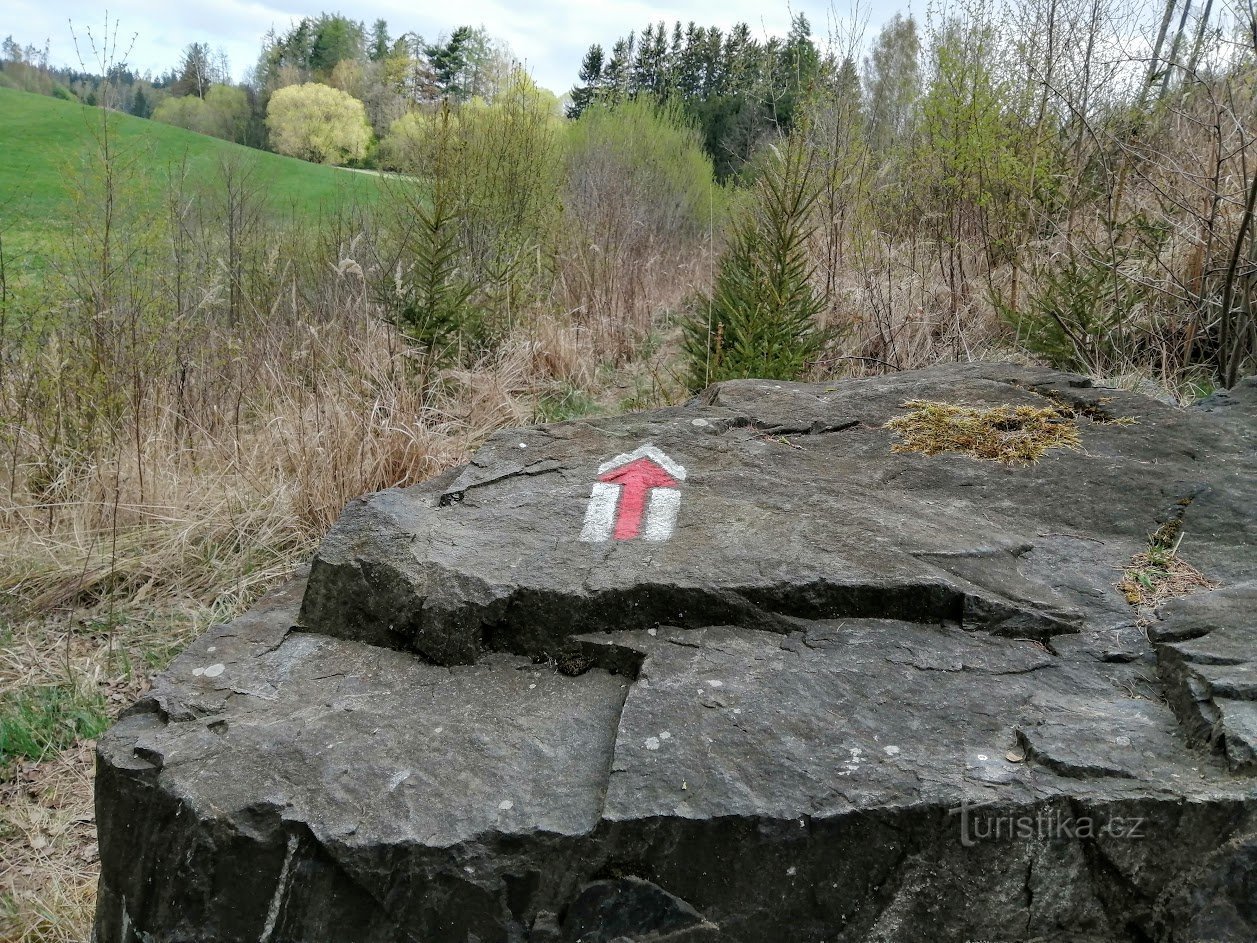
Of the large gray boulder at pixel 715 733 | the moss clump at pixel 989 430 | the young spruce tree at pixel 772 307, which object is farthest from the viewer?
the young spruce tree at pixel 772 307

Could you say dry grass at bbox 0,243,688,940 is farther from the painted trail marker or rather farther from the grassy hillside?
the painted trail marker

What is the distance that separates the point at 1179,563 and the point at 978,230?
5.07 metres

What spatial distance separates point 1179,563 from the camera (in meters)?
2.14

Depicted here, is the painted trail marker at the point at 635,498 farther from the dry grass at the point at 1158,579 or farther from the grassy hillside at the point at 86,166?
the grassy hillside at the point at 86,166

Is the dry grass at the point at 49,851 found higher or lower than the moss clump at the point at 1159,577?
lower

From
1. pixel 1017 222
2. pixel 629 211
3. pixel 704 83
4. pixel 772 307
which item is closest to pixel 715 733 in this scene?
pixel 772 307

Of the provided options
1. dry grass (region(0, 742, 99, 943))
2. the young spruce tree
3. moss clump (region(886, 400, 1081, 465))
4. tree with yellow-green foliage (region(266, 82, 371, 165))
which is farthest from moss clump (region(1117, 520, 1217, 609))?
tree with yellow-green foliage (region(266, 82, 371, 165))

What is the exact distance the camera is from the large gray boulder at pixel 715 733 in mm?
1516

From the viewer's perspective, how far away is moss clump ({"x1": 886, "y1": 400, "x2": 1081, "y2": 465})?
2.69m

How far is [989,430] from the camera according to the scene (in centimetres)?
278

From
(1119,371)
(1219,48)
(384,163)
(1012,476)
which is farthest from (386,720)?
(384,163)

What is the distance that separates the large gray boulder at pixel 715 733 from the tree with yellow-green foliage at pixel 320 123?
97.9 ft

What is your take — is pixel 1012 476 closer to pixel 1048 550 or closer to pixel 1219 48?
pixel 1048 550

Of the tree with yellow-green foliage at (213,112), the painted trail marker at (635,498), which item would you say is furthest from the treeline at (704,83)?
the tree with yellow-green foliage at (213,112)
